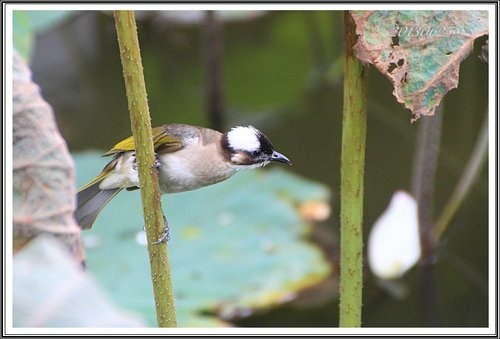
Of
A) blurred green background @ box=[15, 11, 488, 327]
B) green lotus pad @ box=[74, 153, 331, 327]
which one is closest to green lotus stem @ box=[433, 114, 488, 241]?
blurred green background @ box=[15, 11, 488, 327]

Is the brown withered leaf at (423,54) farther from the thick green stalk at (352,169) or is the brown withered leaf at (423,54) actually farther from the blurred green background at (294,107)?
the blurred green background at (294,107)

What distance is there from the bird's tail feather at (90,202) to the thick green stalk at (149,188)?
350 mm

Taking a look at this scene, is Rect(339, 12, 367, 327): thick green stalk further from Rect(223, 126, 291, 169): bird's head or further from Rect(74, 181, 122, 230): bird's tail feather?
Rect(74, 181, 122, 230): bird's tail feather

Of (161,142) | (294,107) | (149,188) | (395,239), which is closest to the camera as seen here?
(149,188)

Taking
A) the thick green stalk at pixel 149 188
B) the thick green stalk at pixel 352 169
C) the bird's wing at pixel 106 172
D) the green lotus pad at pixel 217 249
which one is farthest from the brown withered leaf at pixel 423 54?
the green lotus pad at pixel 217 249

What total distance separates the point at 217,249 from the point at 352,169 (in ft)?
2.63

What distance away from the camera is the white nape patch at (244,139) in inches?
56.6

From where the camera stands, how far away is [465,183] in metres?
1.85

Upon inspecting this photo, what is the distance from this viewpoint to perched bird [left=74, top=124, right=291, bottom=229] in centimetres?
140

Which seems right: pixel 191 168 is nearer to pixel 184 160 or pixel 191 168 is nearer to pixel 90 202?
pixel 184 160

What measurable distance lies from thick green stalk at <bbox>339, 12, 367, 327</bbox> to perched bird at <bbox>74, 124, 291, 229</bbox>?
36cm

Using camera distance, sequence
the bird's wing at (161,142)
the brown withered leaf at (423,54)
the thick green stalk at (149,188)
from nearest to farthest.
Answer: the thick green stalk at (149,188), the brown withered leaf at (423,54), the bird's wing at (161,142)

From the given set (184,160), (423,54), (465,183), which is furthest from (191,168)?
(465,183)

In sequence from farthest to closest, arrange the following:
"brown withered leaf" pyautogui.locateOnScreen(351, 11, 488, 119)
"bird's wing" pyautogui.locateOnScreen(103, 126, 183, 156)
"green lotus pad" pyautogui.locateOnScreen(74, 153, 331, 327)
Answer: "green lotus pad" pyautogui.locateOnScreen(74, 153, 331, 327)
"bird's wing" pyautogui.locateOnScreen(103, 126, 183, 156)
"brown withered leaf" pyautogui.locateOnScreen(351, 11, 488, 119)
